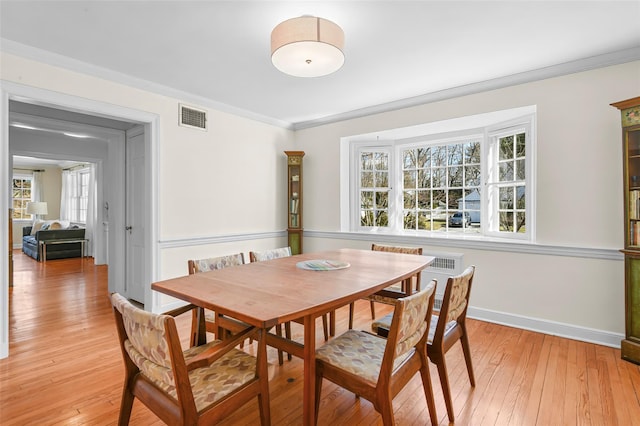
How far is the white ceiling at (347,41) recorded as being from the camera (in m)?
→ 2.10

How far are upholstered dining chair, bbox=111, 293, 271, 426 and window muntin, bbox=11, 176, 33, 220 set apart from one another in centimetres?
1080

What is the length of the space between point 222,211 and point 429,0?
10.4 ft

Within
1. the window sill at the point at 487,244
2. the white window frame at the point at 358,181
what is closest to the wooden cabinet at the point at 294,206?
the window sill at the point at 487,244

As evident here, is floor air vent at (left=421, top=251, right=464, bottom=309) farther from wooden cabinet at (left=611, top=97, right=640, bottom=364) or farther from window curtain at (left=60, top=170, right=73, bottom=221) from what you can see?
window curtain at (left=60, top=170, right=73, bottom=221)

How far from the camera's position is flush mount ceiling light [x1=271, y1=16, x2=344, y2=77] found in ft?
6.23

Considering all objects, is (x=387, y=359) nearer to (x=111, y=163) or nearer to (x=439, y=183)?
(x=439, y=183)

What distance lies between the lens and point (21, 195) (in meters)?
9.20

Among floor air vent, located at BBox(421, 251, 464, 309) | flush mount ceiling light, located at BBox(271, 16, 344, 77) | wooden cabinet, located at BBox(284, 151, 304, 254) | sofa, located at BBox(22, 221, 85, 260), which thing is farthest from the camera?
sofa, located at BBox(22, 221, 85, 260)

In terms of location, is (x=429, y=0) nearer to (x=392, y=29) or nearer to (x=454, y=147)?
(x=392, y=29)

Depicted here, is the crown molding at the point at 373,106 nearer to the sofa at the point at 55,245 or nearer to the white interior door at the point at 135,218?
the white interior door at the point at 135,218

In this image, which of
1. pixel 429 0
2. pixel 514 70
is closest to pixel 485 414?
pixel 429 0

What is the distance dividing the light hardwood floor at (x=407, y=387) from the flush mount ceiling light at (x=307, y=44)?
2.17 meters

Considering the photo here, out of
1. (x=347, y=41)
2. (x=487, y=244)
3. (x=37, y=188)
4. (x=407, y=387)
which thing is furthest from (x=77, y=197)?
(x=487, y=244)

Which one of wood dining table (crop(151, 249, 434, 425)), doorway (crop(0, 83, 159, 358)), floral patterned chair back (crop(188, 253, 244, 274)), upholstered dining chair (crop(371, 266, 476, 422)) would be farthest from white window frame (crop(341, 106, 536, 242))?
doorway (crop(0, 83, 159, 358))
